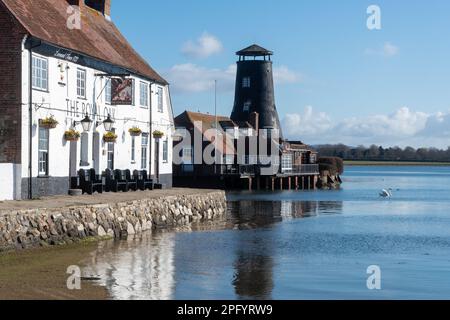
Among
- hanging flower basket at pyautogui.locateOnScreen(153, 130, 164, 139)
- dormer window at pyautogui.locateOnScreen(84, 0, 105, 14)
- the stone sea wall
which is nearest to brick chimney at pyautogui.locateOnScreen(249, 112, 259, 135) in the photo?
dormer window at pyautogui.locateOnScreen(84, 0, 105, 14)

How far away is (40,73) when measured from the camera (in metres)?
27.2

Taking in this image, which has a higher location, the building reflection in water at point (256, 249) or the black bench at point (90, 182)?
the black bench at point (90, 182)

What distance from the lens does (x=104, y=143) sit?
3328 centimetres

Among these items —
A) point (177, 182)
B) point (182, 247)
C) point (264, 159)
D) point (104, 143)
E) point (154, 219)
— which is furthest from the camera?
point (264, 159)

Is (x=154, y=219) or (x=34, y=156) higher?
(x=34, y=156)

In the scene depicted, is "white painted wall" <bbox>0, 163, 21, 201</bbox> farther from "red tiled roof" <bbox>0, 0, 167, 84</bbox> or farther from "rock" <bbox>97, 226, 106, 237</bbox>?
"red tiled roof" <bbox>0, 0, 167, 84</bbox>

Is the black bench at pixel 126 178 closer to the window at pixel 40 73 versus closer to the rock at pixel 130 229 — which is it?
the rock at pixel 130 229

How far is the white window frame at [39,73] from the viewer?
26656mm

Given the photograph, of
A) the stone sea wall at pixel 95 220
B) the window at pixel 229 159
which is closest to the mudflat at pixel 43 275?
the stone sea wall at pixel 95 220

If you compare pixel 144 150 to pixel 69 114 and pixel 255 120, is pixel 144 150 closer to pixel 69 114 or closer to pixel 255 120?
pixel 69 114

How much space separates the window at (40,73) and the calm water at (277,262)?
6.30m
